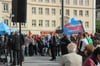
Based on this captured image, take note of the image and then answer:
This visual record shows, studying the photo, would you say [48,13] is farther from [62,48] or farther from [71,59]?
[71,59]

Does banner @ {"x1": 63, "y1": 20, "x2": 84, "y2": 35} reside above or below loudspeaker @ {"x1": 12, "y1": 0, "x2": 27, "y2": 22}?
below

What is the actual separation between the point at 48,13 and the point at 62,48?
188 ft

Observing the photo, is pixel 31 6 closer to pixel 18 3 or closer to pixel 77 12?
pixel 77 12

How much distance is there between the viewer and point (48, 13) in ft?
240

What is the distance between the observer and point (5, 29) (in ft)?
76.7

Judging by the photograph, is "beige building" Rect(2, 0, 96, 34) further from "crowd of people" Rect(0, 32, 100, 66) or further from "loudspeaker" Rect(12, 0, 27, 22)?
"loudspeaker" Rect(12, 0, 27, 22)

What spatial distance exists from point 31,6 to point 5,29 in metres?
47.9

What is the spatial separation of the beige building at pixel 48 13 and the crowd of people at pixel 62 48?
139ft

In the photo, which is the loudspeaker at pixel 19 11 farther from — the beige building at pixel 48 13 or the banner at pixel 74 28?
the beige building at pixel 48 13

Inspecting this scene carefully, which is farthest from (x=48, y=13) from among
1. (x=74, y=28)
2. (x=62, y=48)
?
(x=62, y=48)

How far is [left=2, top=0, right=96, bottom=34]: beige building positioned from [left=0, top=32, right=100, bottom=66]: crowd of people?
42.3 m

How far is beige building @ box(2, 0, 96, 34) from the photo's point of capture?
69312 millimetres

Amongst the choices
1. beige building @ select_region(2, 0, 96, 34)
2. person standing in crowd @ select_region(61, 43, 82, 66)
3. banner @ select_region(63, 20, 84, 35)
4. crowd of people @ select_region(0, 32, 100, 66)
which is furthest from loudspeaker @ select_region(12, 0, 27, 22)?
beige building @ select_region(2, 0, 96, 34)

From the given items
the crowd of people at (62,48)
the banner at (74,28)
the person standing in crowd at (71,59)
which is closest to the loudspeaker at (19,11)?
the crowd of people at (62,48)
